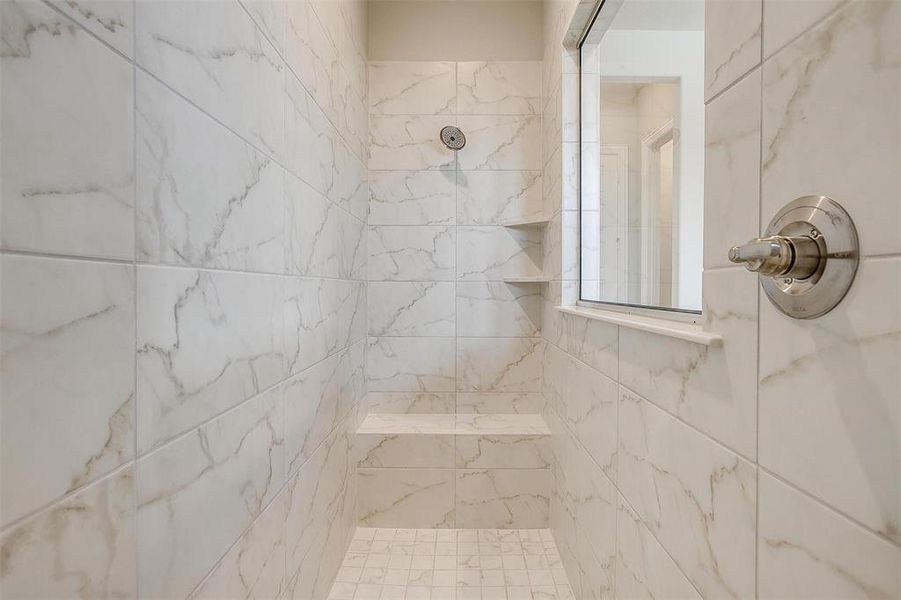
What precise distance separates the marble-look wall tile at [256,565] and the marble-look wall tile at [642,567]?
871mm

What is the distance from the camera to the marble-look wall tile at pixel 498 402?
266cm

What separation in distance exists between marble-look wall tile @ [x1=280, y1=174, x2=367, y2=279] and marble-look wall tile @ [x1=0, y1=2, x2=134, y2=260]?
2.14ft

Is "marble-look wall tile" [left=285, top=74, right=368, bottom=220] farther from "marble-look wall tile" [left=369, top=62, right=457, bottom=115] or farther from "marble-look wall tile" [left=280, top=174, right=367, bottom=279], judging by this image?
"marble-look wall tile" [left=369, top=62, right=457, bottom=115]

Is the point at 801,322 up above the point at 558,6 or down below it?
below

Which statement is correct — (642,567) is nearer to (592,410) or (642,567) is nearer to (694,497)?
(694,497)

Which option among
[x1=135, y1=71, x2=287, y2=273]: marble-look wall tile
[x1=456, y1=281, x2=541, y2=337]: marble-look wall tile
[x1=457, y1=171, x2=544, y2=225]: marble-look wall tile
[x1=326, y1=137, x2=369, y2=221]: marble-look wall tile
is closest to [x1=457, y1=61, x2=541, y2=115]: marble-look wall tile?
[x1=457, y1=171, x2=544, y2=225]: marble-look wall tile

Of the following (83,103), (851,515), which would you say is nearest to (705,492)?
(851,515)

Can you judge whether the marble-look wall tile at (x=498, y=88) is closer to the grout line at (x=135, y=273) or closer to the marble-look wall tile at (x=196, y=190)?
the marble-look wall tile at (x=196, y=190)

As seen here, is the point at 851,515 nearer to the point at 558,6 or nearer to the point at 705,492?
the point at 705,492

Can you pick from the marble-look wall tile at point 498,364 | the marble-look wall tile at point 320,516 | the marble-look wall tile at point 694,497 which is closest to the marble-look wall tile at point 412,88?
the marble-look wall tile at point 498,364

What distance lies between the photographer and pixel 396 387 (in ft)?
8.71

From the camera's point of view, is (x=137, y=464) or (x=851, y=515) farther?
(x=137, y=464)

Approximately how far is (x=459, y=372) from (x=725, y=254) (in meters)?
2.02

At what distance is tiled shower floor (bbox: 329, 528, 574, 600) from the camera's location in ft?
6.05
